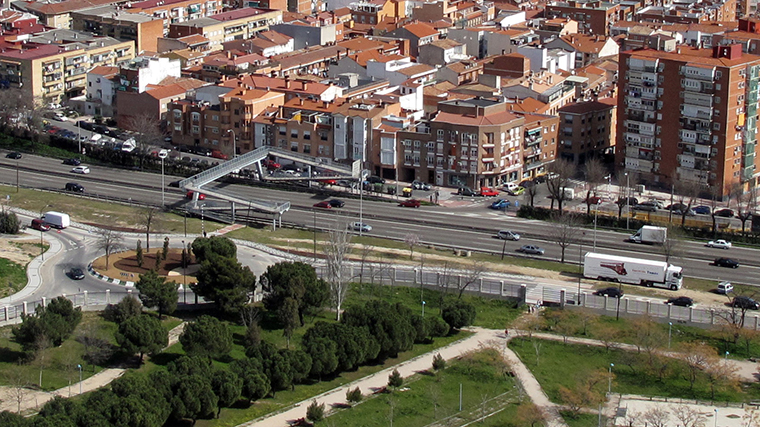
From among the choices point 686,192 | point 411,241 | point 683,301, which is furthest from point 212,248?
point 686,192

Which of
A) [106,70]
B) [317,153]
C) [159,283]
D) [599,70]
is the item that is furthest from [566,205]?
[106,70]

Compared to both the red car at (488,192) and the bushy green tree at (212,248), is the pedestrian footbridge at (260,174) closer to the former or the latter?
the red car at (488,192)

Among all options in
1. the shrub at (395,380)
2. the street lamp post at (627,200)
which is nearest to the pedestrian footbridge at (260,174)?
the street lamp post at (627,200)

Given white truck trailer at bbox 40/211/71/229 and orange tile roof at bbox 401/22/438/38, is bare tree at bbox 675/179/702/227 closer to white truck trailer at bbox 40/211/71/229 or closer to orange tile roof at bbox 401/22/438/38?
white truck trailer at bbox 40/211/71/229

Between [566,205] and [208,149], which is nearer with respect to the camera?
[566,205]

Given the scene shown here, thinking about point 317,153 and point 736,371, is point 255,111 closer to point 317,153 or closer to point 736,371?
point 317,153

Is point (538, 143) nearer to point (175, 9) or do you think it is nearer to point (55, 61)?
point (55, 61)
